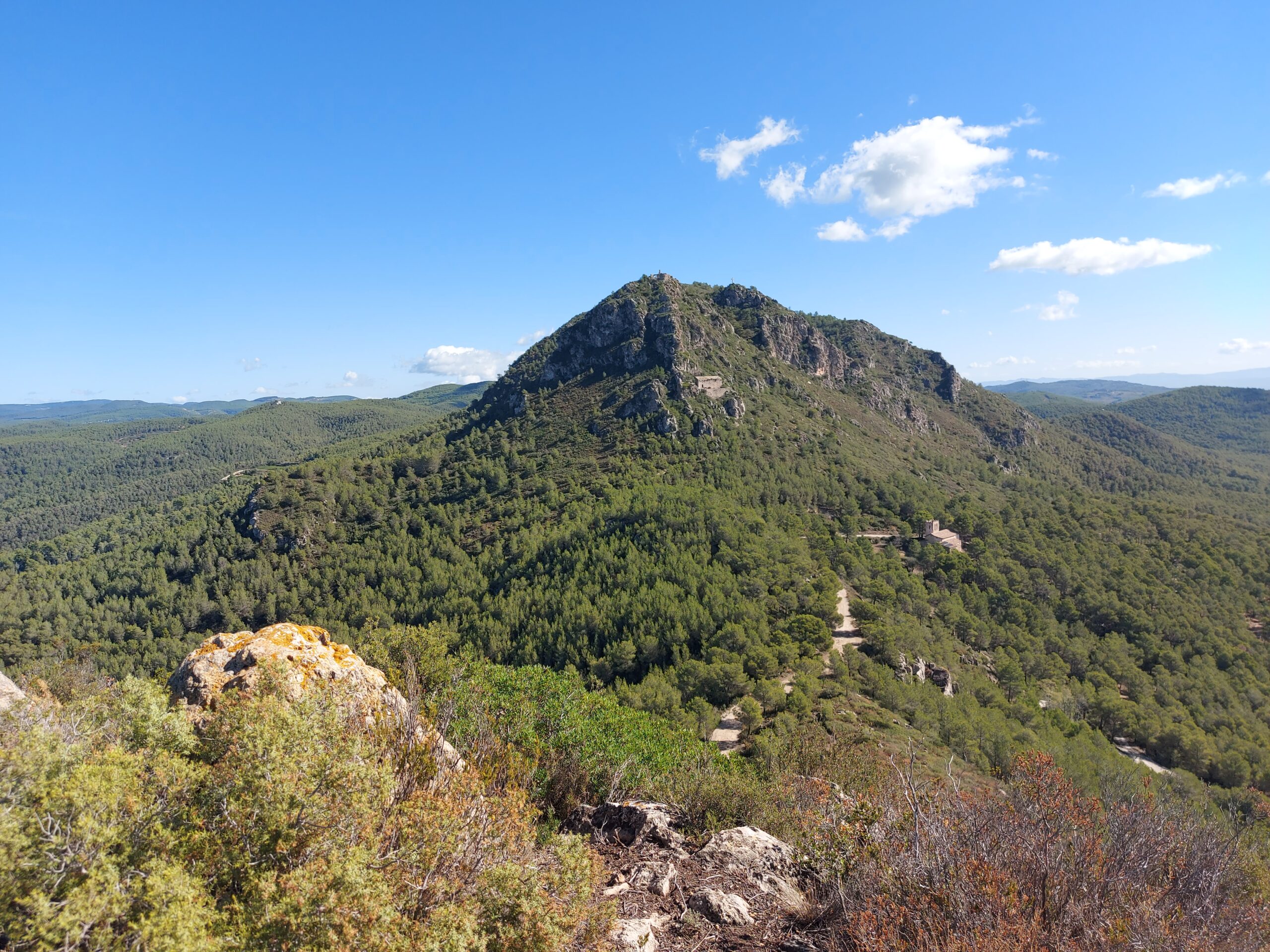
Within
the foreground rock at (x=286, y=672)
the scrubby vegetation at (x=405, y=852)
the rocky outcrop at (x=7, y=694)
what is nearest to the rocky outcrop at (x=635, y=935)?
the scrubby vegetation at (x=405, y=852)

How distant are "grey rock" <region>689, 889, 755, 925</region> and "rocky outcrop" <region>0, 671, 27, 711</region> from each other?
15.4m

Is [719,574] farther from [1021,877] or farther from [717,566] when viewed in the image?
[1021,877]

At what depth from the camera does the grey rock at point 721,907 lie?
10.5 m

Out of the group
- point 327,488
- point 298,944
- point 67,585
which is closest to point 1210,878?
point 298,944

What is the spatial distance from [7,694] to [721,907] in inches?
867

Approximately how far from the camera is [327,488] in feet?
365

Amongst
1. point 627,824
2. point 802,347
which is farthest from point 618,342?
point 627,824

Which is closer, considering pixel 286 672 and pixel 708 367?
pixel 286 672

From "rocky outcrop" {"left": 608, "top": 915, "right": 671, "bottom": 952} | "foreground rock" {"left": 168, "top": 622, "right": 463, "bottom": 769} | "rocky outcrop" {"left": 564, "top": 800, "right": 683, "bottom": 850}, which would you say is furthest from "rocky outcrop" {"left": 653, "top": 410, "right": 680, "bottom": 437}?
"rocky outcrop" {"left": 608, "top": 915, "right": 671, "bottom": 952}

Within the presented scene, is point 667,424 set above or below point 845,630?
Result: above

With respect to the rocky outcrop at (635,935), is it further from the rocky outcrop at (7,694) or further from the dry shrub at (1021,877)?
the rocky outcrop at (7,694)

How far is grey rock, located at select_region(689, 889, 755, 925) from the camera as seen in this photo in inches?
414

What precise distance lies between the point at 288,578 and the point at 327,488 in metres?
24.3

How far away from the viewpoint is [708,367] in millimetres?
135125
